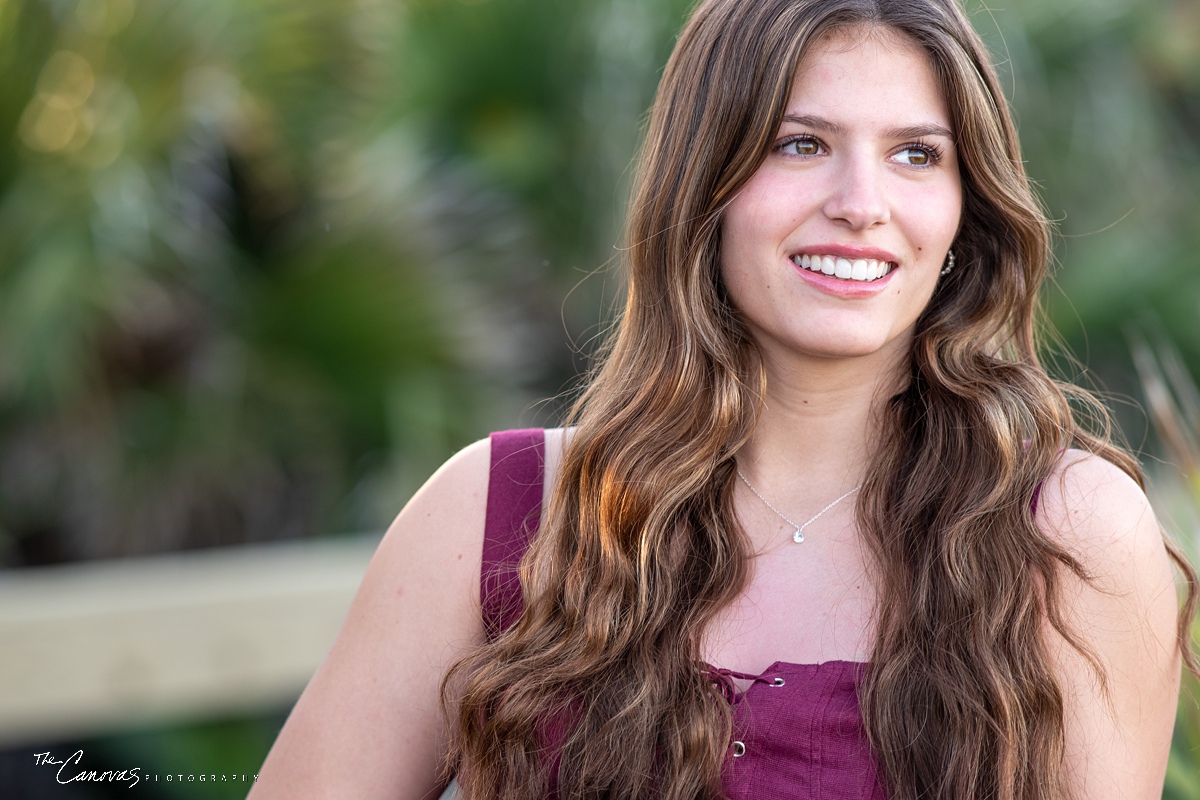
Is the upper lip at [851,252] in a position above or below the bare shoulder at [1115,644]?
above

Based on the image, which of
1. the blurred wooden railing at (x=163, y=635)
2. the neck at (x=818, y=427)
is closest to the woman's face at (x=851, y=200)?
the neck at (x=818, y=427)

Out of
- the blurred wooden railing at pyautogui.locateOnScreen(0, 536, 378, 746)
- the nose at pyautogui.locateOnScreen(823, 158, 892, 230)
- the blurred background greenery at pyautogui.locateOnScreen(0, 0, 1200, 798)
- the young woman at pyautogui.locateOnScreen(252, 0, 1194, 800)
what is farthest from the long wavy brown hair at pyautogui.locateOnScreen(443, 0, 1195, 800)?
the blurred wooden railing at pyautogui.locateOnScreen(0, 536, 378, 746)

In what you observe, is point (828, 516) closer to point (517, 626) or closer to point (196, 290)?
point (517, 626)

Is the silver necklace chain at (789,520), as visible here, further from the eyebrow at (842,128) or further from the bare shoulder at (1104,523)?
the eyebrow at (842,128)

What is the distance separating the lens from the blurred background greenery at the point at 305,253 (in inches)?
167

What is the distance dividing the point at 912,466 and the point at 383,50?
3558 millimetres

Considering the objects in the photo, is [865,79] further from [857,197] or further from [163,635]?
[163,635]

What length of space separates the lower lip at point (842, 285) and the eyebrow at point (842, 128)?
218 millimetres

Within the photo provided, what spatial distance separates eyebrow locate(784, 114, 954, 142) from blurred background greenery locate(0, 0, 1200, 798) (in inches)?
76.3

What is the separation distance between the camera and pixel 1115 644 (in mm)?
1926

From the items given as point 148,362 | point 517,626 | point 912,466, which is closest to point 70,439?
point 148,362

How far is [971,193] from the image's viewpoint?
2182 millimetres

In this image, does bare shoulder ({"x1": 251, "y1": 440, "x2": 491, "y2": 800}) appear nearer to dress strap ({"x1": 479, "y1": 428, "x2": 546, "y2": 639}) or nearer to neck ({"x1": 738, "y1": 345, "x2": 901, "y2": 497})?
dress strap ({"x1": 479, "y1": 428, "x2": 546, "y2": 639})

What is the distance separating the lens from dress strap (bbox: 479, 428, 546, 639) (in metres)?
2.10
